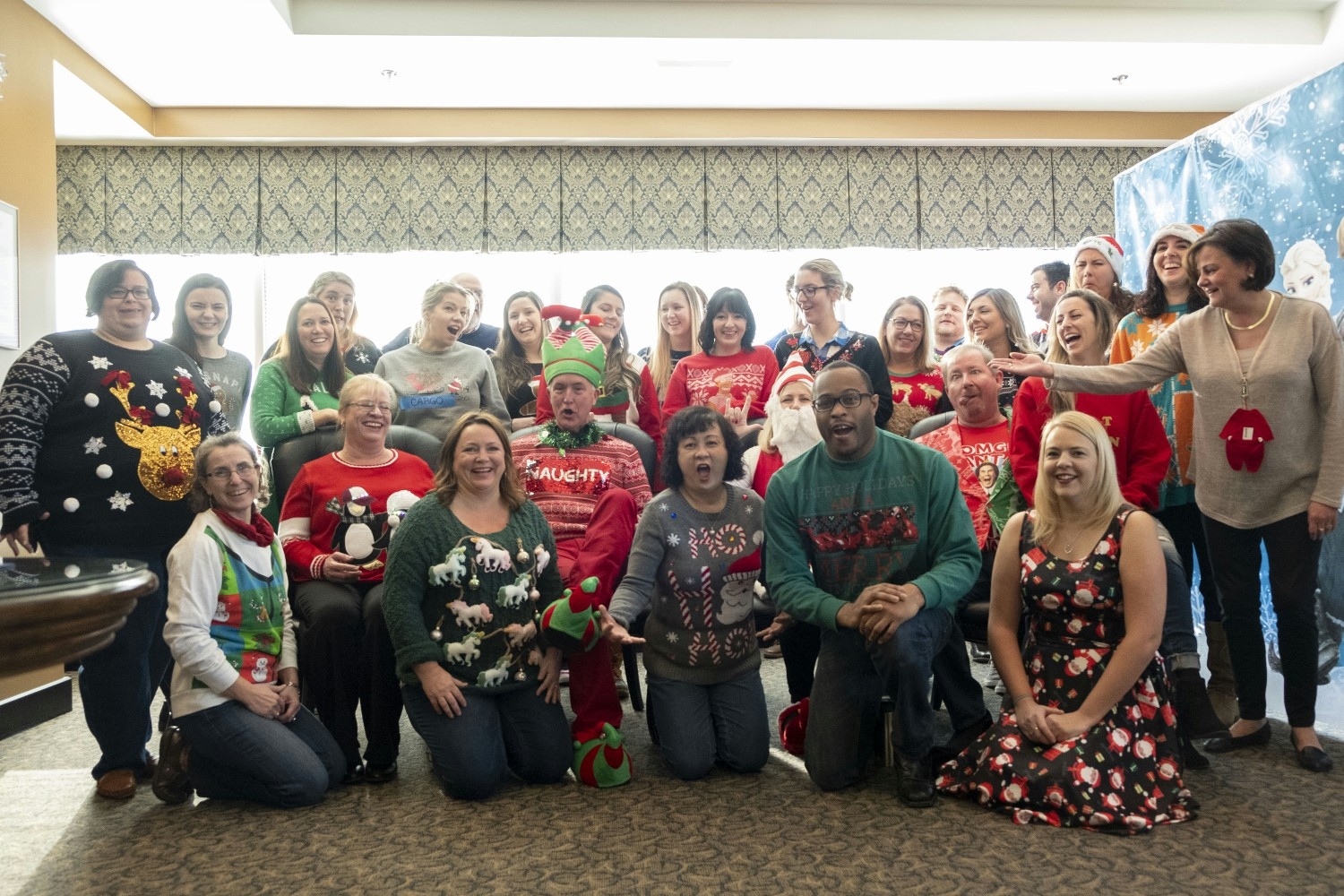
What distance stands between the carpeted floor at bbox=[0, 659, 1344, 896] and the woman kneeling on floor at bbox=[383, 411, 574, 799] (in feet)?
0.40

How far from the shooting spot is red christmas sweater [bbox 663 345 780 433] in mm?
4070

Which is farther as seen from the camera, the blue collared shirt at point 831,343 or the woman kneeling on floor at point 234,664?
the blue collared shirt at point 831,343

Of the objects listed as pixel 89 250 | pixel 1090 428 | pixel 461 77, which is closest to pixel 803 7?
pixel 461 77

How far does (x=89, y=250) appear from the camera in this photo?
7172 mm

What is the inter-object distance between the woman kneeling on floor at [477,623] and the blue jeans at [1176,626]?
1.71 meters

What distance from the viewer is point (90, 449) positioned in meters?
2.79

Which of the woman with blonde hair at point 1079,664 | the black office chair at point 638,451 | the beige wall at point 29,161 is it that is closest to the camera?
the woman with blonde hair at point 1079,664

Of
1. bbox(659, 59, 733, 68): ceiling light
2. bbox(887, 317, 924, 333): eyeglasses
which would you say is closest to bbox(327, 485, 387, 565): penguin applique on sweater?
bbox(887, 317, 924, 333): eyeglasses

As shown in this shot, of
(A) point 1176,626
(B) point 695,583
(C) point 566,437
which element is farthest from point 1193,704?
(C) point 566,437

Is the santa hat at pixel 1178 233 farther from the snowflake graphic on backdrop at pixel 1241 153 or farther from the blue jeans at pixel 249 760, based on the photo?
the blue jeans at pixel 249 760

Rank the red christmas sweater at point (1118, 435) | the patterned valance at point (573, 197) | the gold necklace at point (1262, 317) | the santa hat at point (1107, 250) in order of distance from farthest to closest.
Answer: the patterned valance at point (573, 197) < the santa hat at point (1107, 250) < the red christmas sweater at point (1118, 435) < the gold necklace at point (1262, 317)

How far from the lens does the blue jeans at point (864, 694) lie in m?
2.55

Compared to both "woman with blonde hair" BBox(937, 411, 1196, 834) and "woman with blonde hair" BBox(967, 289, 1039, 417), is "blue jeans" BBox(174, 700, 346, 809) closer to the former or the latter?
"woman with blonde hair" BBox(937, 411, 1196, 834)

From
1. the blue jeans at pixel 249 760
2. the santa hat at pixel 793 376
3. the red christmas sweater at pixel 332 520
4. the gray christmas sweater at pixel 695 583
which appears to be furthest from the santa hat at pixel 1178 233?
the blue jeans at pixel 249 760
